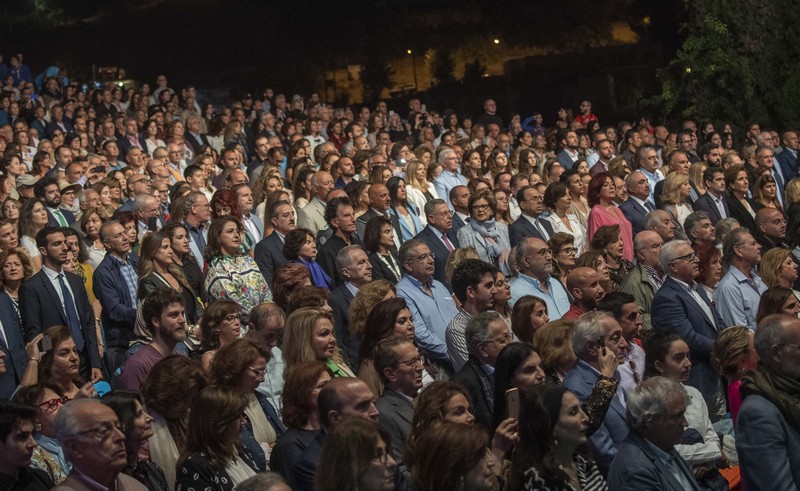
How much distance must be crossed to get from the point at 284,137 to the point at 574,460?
38.4 feet

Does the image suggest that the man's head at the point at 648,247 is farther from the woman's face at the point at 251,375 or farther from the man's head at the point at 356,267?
the woman's face at the point at 251,375

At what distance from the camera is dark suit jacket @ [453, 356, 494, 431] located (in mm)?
5867

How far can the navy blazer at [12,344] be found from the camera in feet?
24.5

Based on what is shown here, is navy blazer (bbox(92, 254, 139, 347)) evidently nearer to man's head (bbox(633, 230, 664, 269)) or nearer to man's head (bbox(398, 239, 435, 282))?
man's head (bbox(398, 239, 435, 282))

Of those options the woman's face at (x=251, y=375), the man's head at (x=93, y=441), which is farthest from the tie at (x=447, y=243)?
the man's head at (x=93, y=441)

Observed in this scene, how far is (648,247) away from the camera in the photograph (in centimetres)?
812

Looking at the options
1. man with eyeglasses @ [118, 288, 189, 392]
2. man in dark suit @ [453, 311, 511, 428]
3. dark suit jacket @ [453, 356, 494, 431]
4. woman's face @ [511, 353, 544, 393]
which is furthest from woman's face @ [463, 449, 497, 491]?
man with eyeglasses @ [118, 288, 189, 392]

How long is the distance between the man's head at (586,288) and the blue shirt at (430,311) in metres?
0.85

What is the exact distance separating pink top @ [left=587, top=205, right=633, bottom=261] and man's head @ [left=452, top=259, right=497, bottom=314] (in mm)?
3137

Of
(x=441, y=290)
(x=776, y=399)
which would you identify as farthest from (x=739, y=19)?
(x=776, y=399)

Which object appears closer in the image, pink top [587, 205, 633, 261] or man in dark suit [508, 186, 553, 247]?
man in dark suit [508, 186, 553, 247]

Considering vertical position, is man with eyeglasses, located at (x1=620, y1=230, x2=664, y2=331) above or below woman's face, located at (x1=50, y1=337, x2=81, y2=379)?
below

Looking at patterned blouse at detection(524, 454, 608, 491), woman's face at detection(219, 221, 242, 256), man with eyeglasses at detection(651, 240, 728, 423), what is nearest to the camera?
patterned blouse at detection(524, 454, 608, 491)

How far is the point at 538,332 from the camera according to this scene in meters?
6.15
